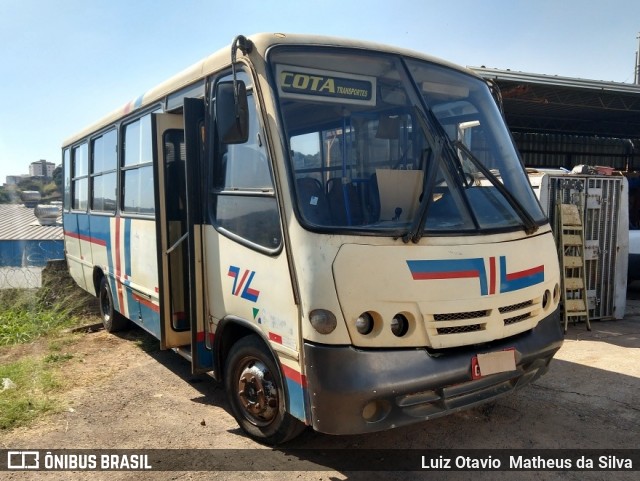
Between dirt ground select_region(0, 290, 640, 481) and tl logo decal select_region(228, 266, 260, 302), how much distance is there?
44.4 inches

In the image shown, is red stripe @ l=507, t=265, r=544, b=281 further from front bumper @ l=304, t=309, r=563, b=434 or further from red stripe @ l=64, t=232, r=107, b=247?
red stripe @ l=64, t=232, r=107, b=247

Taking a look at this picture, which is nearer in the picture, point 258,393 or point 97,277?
point 258,393

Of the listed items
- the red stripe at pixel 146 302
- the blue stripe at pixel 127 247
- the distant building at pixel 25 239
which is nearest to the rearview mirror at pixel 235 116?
the red stripe at pixel 146 302

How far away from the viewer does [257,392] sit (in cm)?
384

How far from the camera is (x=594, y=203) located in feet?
25.2

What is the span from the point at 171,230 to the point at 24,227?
16.5 metres

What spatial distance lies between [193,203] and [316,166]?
1.23 metres

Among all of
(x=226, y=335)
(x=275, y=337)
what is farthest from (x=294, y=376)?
(x=226, y=335)

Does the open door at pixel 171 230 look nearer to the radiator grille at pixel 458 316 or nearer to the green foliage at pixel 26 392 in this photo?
the green foliage at pixel 26 392

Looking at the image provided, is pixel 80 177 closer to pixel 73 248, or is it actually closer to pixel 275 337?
pixel 73 248

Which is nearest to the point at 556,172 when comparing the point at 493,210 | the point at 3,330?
the point at 493,210

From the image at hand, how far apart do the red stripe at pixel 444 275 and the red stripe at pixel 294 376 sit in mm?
886

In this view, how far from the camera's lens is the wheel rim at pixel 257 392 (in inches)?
148

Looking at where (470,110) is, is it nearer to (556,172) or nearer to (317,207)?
(317,207)
